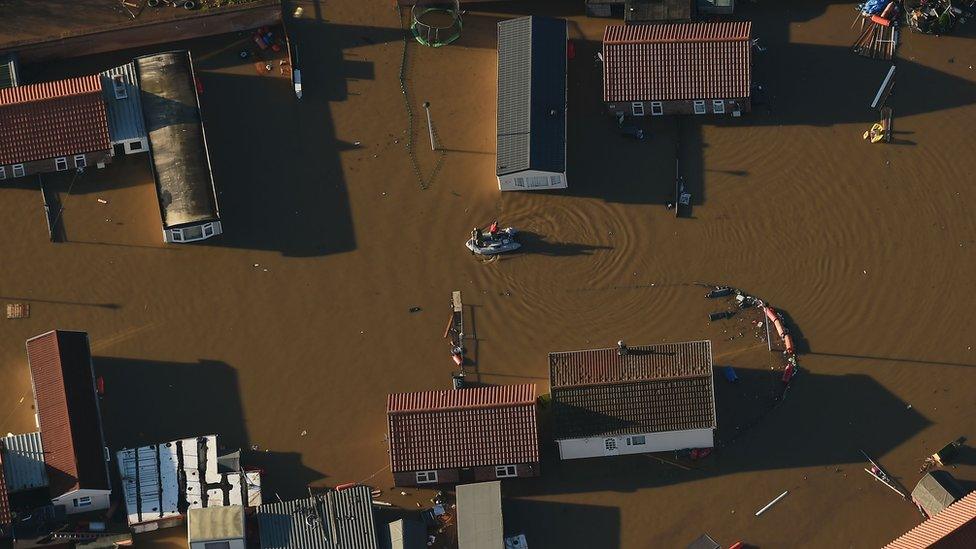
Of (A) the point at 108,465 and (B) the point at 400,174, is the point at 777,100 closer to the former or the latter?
(B) the point at 400,174

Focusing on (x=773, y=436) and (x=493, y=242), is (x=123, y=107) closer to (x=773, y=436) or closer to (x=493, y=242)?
(x=493, y=242)

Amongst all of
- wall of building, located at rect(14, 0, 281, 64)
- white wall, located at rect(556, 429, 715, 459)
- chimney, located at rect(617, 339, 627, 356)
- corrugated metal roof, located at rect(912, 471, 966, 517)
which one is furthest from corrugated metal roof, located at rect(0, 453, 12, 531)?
corrugated metal roof, located at rect(912, 471, 966, 517)

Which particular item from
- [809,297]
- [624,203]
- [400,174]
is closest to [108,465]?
[400,174]

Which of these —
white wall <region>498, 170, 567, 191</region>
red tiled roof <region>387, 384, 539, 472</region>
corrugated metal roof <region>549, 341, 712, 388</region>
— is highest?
white wall <region>498, 170, 567, 191</region>

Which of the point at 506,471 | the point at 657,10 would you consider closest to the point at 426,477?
→ the point at 506,471

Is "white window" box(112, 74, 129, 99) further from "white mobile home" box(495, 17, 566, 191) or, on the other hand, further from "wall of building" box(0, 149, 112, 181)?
"white mobile home" box(495, 17, 566, 191)

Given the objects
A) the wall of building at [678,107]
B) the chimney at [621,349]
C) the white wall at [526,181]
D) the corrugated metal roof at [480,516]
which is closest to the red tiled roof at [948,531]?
the chimney at [621,349]

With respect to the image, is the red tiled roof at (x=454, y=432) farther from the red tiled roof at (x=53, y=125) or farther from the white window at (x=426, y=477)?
the red tiled roof at (x=53, y=125)
